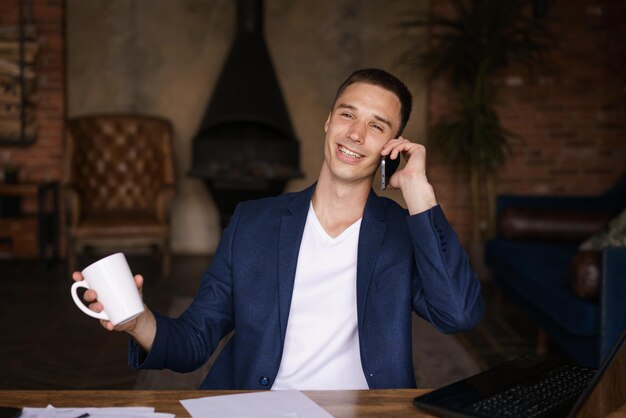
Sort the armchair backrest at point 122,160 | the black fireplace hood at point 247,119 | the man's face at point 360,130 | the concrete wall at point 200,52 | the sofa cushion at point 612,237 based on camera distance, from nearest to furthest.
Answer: the man's face at point 360,130
the sofa cushion at point 612,237
the black fireplace hood at point 247,119
the armchair backrest at point 122,160
the concrete wall at point 200,52

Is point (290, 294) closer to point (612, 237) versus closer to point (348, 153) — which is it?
point (348, 153)

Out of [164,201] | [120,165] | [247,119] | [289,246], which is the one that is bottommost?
[164,201]

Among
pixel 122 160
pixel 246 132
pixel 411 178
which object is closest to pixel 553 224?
pixel 246 132

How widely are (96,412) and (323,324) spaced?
580mm

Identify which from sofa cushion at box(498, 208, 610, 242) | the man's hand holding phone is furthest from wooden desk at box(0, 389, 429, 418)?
sofa cushion at box(498, 208, 610, 242)

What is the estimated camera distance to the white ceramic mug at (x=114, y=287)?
3.40 ft

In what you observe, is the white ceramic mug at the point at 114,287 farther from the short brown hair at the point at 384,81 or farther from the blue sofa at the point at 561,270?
the blue sofa at the point at 561,270

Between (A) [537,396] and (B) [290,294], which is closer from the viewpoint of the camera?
(A) [537,396]

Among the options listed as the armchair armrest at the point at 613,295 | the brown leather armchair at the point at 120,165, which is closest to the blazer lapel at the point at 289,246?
the armchair armrest at the point at 613,295

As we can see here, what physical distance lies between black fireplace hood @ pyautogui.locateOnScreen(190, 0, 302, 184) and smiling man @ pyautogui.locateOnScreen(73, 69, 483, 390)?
356 centimetres

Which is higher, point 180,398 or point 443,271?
point 443,271

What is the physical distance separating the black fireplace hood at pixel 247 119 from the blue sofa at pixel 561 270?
1.66 meters

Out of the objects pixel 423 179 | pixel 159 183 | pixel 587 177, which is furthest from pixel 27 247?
pixel 423 179

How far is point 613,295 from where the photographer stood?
2.68 m
